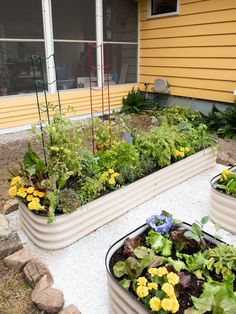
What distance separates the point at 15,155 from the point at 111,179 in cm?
233

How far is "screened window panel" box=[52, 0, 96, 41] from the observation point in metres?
5.10

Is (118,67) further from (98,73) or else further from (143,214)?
(143,214)

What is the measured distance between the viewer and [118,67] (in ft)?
21.1

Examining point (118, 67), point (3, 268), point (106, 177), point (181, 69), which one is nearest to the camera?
point (3, 268)

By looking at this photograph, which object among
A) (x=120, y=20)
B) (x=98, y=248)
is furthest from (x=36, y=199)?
(x=120, y=20)

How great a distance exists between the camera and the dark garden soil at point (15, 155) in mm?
3344

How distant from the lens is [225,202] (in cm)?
225

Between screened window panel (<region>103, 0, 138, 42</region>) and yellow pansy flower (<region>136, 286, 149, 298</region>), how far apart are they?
18.6 ft

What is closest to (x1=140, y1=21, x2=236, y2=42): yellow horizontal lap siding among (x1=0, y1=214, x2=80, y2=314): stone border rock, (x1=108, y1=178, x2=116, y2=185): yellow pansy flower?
(x1=108, y1=178, x2=116, y2=185): yellow pansy flower

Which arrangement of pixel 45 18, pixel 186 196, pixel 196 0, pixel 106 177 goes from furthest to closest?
pixel 196 0, pixel 45 18, pixel 186 196, pixel 106 177

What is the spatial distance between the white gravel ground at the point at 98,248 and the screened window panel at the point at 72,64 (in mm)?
3619

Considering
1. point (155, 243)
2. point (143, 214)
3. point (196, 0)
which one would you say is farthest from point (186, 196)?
point (196, 0)

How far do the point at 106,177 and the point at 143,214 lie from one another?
509mm

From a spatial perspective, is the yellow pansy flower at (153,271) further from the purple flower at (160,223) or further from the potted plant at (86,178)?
the potted plant at (86,178)
